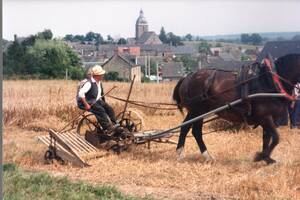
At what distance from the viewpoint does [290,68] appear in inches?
316

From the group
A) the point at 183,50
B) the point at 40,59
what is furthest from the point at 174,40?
the point at 40,59

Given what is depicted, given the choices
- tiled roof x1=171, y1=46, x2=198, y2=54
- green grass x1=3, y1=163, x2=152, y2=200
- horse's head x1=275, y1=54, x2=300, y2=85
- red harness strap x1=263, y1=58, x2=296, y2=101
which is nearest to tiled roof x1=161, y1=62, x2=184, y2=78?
tiled roof x1=171, y1=46, x2=198, y2=54

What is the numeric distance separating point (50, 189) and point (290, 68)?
431 cm

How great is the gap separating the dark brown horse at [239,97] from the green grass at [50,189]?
2852 millimetres

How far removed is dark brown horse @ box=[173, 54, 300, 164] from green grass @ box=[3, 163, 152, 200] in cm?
285

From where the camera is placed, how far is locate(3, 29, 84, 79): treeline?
97.5 ft

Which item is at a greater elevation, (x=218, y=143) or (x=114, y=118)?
(x=114, y=118)

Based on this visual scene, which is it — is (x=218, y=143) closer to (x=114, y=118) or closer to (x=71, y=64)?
(x=114, y=118)

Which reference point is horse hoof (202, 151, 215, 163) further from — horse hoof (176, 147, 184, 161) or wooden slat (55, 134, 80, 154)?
wooden slat (55, 134, 80, 154)

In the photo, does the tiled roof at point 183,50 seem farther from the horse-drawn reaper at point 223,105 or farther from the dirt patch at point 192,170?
the horse-drawn reaper at point 223,105

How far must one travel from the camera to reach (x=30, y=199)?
19.1 ft

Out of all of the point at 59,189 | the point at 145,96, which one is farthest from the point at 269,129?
the point at 145,96

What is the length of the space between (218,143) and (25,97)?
26.5 feet

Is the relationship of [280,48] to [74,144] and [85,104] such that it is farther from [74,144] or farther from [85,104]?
[74,144]
